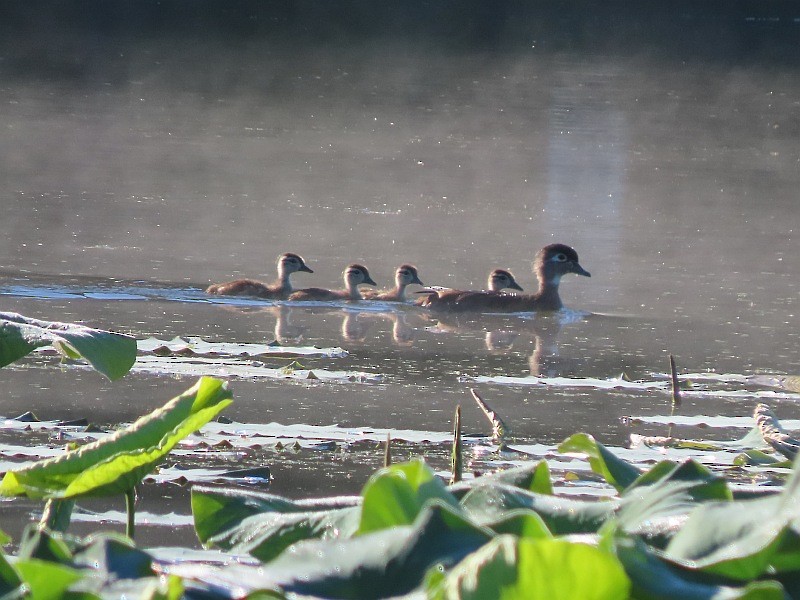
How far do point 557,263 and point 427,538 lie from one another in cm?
841

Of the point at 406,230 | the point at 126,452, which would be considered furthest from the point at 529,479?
the point at 406,230

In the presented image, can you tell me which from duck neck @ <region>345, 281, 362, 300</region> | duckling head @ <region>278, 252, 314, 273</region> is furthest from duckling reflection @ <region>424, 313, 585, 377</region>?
duckling head @ <region>278, 252, 314, 273</region>

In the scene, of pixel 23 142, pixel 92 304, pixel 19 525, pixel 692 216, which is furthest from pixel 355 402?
pixel 23 142

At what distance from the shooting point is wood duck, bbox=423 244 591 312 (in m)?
8.77

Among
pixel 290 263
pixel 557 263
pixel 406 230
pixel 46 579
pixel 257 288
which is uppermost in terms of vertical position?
pixel 406 230

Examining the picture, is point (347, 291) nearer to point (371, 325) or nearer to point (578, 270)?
point (371, 325)

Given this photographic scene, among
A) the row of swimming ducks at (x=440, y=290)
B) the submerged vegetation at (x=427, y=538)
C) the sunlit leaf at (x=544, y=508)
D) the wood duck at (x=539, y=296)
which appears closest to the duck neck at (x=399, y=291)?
the row of swimming ducks at (x=440, y=290)

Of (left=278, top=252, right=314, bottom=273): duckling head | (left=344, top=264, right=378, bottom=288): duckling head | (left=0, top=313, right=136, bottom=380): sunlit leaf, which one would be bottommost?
(left=0, top=313, right=136, bottom=380): sunlit leaf

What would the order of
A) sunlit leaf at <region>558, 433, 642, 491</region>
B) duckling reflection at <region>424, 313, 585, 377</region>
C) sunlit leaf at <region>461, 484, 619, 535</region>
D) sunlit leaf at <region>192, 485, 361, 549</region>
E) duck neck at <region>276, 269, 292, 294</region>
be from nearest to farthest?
sunlit leaf at <region>461, 484, 619, 535</region>
sunlit leaf at <region>192, 485, 361, 549</region>
sunlit leaf at <region>558, 433, 642, 491</region>
duckling reflection at <region>424, 313, 585, 377</region>
duck neck at <region>276, 269, 292, 294</region>

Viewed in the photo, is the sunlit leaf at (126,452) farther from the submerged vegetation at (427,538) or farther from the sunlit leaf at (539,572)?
the sunlit leaf at (539,572)

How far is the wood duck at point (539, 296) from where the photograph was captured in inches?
345

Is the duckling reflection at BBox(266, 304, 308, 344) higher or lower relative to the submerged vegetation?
higher

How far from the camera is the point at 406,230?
11422 millimetres

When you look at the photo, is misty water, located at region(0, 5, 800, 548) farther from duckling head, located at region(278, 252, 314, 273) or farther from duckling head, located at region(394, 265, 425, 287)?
duckling head, located at region(394, 265, 425, 287)
